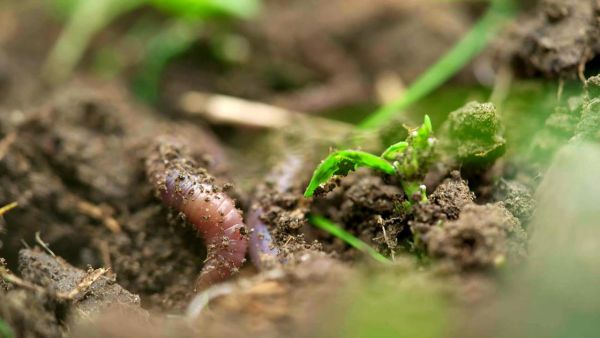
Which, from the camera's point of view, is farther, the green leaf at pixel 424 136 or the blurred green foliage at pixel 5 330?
the green leaf at pixel 424 136

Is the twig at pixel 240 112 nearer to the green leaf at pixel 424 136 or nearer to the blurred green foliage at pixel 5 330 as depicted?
the green leaf at pixel 424 136

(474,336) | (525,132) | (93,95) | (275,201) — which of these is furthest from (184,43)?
(474,336)

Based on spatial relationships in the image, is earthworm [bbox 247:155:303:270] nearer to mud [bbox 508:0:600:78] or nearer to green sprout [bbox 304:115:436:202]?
green sprout [bbox 304:115:436:202]

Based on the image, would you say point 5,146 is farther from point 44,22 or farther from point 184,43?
point 44,22

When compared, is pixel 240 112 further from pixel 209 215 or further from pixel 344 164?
pixel 344 164

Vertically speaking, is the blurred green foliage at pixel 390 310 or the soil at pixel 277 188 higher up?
the soil at pixel 277 188

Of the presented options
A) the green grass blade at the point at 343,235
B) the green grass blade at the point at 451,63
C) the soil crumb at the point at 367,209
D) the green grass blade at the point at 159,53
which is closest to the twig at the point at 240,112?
the green grass blade at the point at 159,53

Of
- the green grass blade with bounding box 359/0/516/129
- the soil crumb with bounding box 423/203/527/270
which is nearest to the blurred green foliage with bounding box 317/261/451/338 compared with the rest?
the soil crumb with bounding box 423/203/527/270
